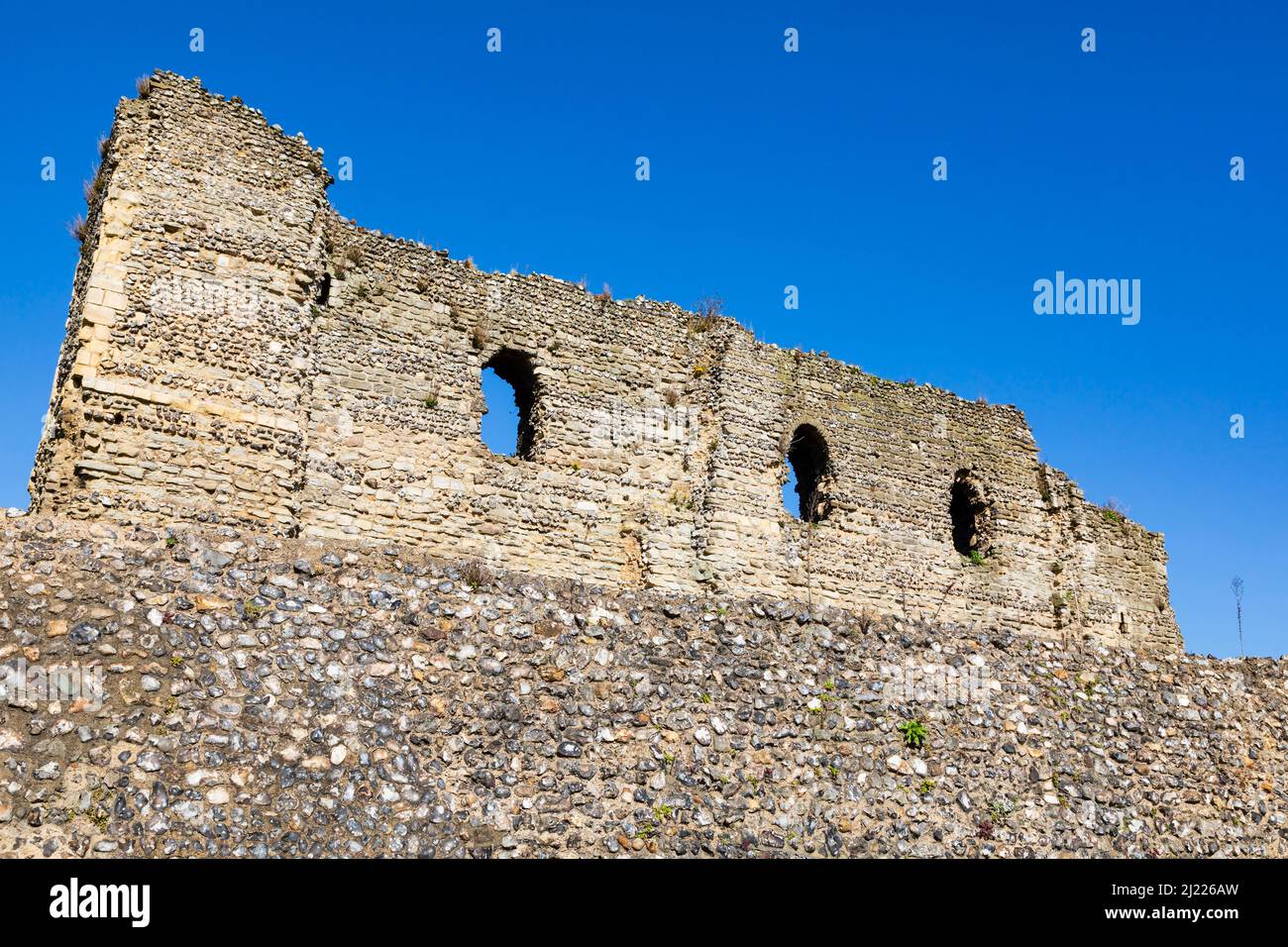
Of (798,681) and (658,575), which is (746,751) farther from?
(658,575)

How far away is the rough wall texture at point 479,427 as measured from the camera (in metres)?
12.7

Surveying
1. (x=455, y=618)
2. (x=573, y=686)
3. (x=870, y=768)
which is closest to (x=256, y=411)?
(x=455, y=618)

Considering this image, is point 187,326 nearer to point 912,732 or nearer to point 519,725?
point 519,725

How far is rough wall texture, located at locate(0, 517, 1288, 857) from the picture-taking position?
672 centimetres

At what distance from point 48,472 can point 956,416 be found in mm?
16209

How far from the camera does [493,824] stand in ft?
23.7

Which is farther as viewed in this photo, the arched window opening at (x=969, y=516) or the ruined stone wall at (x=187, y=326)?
the arched window opening at (x=969, y=516)

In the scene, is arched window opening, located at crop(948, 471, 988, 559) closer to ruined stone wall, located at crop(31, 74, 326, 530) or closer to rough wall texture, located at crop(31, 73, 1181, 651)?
rough wall texture, located at crop(31, 73, 1181, 651)

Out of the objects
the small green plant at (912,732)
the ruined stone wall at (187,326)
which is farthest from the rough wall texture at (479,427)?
the small green plant at (912,732)

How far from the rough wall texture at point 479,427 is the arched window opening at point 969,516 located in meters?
0.07

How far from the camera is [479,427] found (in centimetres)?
1582

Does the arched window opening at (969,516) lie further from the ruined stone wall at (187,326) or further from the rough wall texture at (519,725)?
the ruined stone wall at (187,326)

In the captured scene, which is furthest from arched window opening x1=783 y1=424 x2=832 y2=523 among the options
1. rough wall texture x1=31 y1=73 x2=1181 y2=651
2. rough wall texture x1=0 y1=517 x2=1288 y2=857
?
rough wall texture x1=0 y1=517 x2=1288 y2=857
